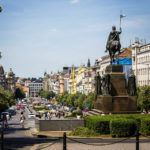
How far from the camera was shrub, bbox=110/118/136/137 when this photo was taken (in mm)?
21750

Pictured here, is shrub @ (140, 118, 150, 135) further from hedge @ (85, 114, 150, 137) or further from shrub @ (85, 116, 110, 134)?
shrub @ (85, 116, 110, 134)

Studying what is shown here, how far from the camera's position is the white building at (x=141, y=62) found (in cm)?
8800

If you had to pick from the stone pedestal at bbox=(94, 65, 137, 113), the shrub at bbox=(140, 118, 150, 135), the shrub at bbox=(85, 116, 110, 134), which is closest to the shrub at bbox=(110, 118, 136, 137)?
Result: the shrub at bbox=(140, 118, 150, 135)

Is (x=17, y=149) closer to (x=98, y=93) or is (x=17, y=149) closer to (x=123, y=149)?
(x=123, y=149)


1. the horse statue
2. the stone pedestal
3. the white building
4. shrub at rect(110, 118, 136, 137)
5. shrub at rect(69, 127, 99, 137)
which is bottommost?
shrub at rect(69, 127, 99, 137)

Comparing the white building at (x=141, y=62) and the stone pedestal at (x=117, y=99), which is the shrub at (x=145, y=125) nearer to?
the stone pedestal at (x=117, y=99)

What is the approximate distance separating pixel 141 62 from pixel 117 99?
2665 inches

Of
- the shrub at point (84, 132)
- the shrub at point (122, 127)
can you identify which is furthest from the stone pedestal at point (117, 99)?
the shrub at point (122, 127)

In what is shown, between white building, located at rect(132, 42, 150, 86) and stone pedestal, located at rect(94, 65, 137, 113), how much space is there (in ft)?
202

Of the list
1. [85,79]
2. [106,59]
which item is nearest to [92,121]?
[106,59]

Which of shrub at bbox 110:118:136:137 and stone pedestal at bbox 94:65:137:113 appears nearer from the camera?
shrub at bbox 110:118:136:137

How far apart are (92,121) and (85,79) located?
124806 mm

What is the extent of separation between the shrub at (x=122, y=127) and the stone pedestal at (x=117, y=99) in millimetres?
3890

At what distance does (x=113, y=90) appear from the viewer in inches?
1039
